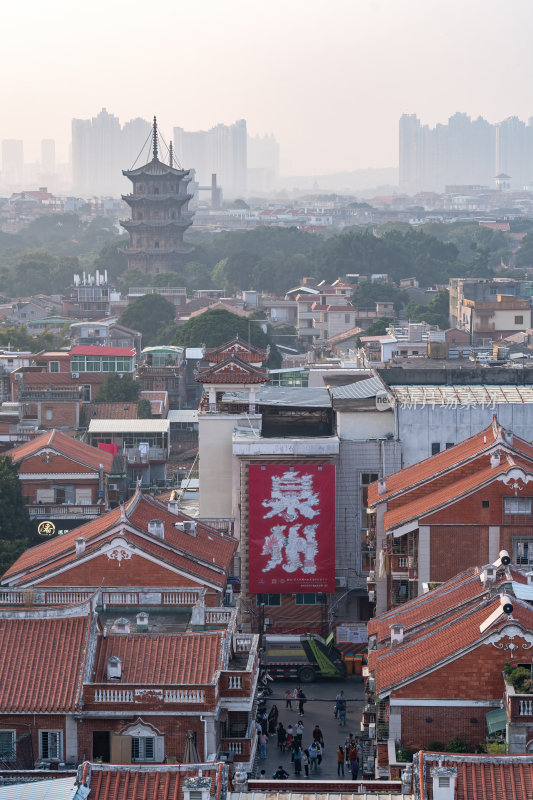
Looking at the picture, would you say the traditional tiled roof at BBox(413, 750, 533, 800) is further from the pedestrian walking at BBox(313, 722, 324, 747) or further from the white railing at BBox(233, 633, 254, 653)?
the pedestrian walking at BBox(313, 722, 324, 747)

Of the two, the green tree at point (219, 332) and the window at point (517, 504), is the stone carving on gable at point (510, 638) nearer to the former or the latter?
the window at point (517, 504)

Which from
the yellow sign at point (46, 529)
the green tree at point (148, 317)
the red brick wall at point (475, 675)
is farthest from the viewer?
the green tree at point (148, 317)

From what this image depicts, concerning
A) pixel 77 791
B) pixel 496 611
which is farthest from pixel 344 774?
pixel 77 791

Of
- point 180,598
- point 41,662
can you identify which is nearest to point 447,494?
point 180,598

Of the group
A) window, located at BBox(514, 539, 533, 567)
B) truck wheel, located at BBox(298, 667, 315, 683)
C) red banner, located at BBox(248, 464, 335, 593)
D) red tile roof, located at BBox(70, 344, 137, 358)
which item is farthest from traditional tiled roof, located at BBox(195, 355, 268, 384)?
red tile roof, located at BBox(70, 344, 137, 358)

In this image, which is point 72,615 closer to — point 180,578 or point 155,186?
point 180,578

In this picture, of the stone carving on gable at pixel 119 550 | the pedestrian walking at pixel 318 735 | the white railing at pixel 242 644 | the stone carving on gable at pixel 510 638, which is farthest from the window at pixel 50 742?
the stone carving on gable at pixel 119 550
